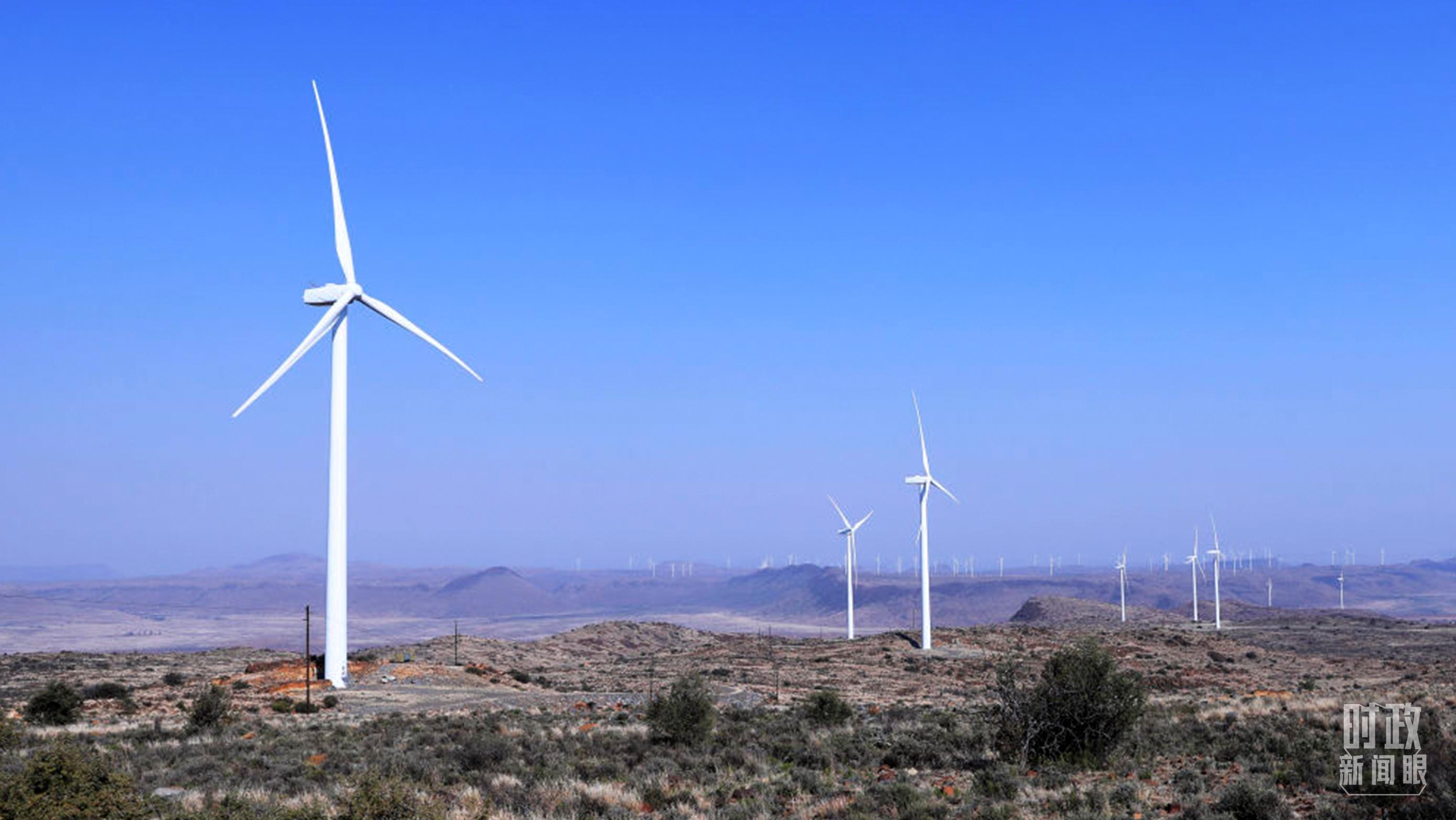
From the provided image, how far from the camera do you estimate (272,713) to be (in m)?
37.9

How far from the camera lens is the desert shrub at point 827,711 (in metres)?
31.8

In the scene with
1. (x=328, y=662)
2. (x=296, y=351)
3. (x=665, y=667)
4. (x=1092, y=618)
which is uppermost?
(x=296, y=351)

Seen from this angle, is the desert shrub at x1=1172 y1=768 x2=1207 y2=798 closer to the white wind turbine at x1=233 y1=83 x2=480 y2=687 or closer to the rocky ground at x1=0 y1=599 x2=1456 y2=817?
the rocky ground at x1=0 y1=599 x2=1456 y2=817

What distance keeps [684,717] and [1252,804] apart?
1423 cm

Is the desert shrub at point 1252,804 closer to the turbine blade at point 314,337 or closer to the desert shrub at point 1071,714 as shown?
the desert shrub at point 1071,714

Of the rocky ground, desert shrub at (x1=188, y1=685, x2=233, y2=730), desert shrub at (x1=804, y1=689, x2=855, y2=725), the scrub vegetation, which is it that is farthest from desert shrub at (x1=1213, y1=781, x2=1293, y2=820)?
desert shrub at (x1=188, y1=685, x2=233, y2=730)

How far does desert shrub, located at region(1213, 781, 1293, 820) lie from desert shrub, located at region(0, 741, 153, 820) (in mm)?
15150

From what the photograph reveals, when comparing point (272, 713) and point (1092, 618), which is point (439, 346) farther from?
point (1092, 618)

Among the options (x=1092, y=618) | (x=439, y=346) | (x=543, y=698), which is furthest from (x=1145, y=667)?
(x=1092, y=618)

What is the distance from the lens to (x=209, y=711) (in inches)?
1276

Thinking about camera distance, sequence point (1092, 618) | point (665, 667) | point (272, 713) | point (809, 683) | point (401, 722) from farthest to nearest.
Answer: point (1092, 618) → point (665, 667) → point (809, 683) → point (272, 713) → point (401, 722)

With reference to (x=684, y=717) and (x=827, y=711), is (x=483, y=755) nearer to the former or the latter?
(x=684, y=717)

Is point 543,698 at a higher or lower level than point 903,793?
lower

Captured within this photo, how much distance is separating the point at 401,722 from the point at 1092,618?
159275 mm
